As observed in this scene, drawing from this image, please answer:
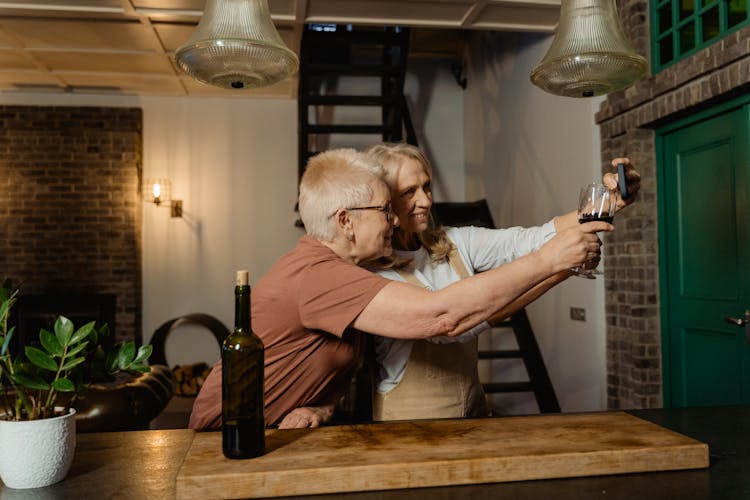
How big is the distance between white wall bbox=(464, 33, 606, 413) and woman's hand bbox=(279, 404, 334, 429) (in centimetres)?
284

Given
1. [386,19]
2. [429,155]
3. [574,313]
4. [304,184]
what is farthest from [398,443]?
[429,155]

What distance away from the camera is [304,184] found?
1.69m

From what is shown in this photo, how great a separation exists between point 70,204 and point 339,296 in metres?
6.12

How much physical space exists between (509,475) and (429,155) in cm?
631

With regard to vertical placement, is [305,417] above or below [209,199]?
below

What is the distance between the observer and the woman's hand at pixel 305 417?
1.58m

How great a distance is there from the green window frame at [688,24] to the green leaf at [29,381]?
3033 mm

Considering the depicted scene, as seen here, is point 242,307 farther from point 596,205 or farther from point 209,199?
point 209,199

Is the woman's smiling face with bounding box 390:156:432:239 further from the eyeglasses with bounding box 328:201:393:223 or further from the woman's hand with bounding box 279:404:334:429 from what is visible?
the woman's hand with bounding box 279:404:334:429

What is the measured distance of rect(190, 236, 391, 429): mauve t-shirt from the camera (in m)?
1.43

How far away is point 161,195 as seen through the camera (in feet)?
22.4

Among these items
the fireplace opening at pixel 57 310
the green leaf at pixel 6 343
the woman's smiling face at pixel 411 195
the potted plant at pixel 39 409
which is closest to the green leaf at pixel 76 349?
the potted plant at pixel 39 409

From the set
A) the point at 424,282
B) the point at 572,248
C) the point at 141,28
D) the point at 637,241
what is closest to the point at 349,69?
the point at 141,28

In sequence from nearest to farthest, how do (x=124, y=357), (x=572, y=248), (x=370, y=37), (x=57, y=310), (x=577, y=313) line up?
(x=124, y=357) < (x=572, y=248) < (x=577, y=313) < (x=370, y=37) < (x=57, y=310)
